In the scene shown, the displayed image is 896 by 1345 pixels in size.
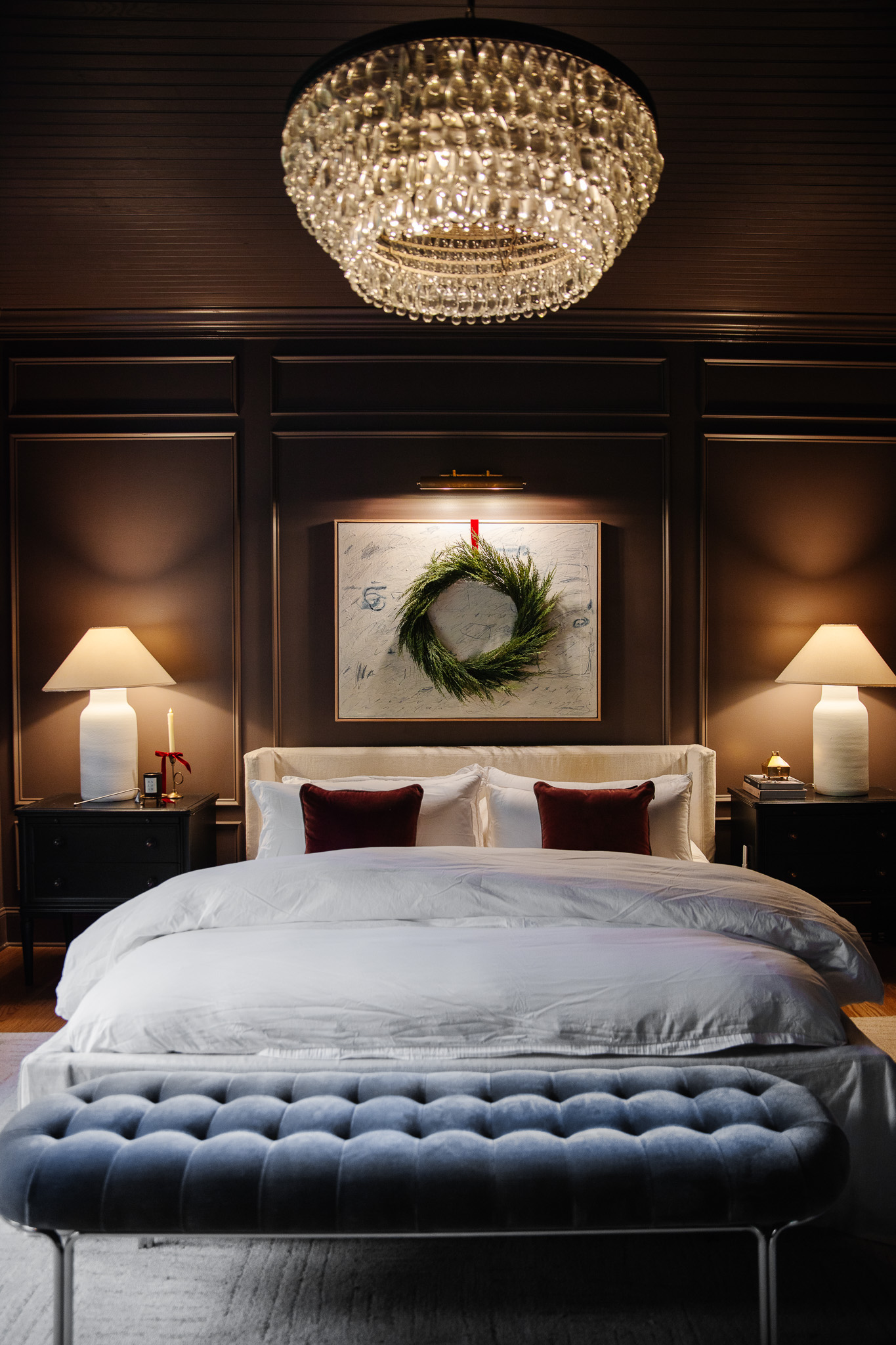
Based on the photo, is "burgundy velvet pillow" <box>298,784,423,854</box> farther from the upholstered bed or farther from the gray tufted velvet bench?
the gray tufted velvet bench

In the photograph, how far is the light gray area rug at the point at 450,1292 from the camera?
1741 millimetres

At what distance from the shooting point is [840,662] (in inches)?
147

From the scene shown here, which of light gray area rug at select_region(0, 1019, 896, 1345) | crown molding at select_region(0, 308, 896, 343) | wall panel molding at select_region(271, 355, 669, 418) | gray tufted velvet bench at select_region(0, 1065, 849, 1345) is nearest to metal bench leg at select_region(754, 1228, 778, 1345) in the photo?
gray tufted velvet bench at select_region(0, 1065, 849, 1345)

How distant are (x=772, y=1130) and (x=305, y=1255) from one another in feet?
3.71

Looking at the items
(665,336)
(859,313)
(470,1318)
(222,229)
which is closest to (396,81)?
(222,229)

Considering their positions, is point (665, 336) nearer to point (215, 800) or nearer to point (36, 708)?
point (215, 800)

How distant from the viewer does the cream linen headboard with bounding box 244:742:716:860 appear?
12.6 ft

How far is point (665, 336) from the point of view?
4.00m

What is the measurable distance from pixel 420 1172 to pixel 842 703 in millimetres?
2980

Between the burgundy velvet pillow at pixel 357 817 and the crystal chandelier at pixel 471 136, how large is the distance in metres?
2.04

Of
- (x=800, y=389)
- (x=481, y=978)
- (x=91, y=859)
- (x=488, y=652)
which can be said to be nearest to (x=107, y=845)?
(x=91, y=859)

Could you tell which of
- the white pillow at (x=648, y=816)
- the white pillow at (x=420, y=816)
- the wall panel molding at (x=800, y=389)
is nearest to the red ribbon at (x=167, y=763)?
the white pillow at (x=420, y=816)

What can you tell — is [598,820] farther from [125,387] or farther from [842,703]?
[125,387]

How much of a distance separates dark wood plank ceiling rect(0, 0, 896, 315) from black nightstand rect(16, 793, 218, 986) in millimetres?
2250
